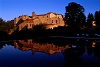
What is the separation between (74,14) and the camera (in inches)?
2657

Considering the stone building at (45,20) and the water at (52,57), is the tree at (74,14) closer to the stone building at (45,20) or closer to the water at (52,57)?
the stone building at (45,20)

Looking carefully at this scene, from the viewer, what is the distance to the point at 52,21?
6831cm

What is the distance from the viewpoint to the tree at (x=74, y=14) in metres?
65.3

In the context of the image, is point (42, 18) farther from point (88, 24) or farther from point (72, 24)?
point (88, 24)

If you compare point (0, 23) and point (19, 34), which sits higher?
point (0, 23)

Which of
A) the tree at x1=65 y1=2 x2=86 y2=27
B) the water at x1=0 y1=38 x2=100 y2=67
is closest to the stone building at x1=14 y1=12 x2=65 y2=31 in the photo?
the tree at x1=65 y1=2 x2=86 y2=27

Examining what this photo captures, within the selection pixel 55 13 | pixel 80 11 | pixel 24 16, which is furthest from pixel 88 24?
pixel 24 16

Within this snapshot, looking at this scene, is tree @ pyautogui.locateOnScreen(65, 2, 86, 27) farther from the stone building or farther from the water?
the water

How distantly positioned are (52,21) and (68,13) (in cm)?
626

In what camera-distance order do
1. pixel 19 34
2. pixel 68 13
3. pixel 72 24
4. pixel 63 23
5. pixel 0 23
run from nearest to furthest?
pixel 19 34
pixel 0 23
pixel 72 24
pixel 68 13
pixel 63 23

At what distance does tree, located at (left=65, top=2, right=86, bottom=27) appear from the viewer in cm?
6531

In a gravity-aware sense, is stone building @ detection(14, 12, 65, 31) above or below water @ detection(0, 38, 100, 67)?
above

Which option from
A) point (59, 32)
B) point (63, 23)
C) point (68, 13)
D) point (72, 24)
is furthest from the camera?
point (63, 23)

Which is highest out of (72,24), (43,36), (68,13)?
(68,13)
